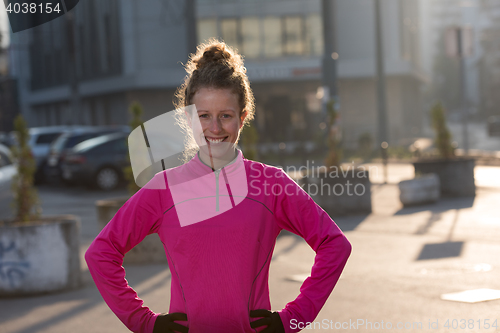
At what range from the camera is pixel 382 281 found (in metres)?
6.39

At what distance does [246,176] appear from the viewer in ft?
7.98

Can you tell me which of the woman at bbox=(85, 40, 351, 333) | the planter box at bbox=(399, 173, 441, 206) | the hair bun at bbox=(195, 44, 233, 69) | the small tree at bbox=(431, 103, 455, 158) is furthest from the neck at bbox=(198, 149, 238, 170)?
the small tree at bbox=(431, 103, 455, 158)

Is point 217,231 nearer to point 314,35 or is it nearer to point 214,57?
point 214,57

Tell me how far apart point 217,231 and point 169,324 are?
14.2 inches

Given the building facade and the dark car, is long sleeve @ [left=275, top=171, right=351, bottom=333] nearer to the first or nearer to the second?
the dark car

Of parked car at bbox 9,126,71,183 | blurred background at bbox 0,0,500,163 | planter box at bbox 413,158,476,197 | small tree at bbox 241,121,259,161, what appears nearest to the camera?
small tree at bbox 241,121,259,161

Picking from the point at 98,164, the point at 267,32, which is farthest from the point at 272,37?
the point at 98,164

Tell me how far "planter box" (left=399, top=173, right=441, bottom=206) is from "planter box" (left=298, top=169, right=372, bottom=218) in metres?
0.81

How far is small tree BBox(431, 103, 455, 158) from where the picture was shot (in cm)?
1311

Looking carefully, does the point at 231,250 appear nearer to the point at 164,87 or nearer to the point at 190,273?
the point at 190,273

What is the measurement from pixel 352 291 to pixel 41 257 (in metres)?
3.15

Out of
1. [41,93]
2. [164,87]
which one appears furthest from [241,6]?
[41,93]

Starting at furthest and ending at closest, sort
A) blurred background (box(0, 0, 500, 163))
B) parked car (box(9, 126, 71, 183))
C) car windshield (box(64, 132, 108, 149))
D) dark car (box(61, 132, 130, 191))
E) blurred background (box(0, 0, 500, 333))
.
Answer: blurred background (box(0, 0, 500, 163)), parked car (box(9, 126, 71, 183)), car windshield (box(64, 132, 108, 149)), dark car (box(61, 132, 130, 191)), blurred background (box(0, 0, 500, 333))

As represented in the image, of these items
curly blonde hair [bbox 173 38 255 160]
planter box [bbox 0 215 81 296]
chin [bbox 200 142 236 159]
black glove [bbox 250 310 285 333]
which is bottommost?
planter box [bbox 0 215 81 296]
